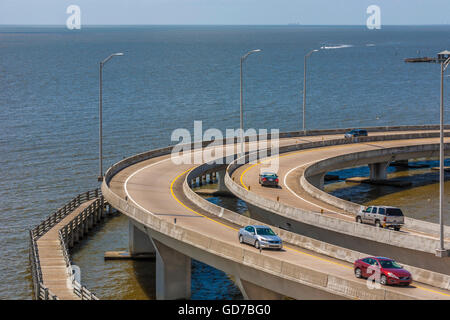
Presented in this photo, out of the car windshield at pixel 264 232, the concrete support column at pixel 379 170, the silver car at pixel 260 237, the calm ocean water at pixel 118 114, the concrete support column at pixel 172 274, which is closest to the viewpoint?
the silver car at pixel 260 237

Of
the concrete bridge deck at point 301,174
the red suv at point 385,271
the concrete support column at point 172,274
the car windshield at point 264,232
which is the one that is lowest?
the concrete support column at point 172,274

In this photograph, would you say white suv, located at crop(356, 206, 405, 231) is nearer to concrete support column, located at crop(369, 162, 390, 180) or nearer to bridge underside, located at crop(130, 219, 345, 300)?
bridge underside, located at crop(130, 219, 345, 300)

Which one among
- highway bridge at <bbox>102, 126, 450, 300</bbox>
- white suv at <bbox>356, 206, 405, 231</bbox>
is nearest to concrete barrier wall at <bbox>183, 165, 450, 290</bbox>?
highway bridge at <bbox>102, 126, 450, 300</bbox>

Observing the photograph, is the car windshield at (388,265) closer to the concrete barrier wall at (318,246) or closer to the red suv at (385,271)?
the red suv at (385,271)

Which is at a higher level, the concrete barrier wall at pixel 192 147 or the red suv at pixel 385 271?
the concrete barrier wall at pixel 192 147

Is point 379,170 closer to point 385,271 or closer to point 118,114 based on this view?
point 385,271

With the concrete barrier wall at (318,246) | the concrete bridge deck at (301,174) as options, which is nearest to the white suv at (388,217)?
the concrete bridge deck at (301,174)
